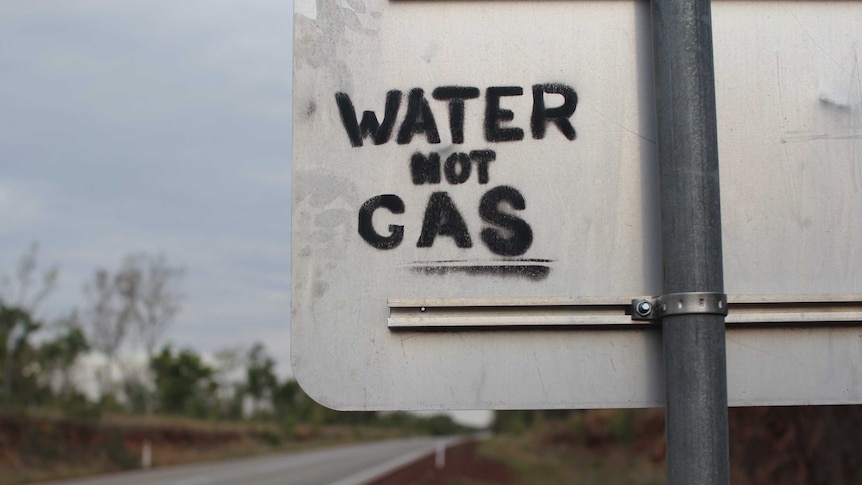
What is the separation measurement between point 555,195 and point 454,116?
26 centimetres

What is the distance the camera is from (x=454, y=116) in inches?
70.4

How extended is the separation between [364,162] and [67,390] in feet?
151

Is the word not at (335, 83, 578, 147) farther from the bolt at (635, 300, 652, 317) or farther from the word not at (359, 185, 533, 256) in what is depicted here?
the bolt at (635, 300, 652, 317)

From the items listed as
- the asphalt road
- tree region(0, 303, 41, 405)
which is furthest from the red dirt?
tree region(0, 303, 41, 405)

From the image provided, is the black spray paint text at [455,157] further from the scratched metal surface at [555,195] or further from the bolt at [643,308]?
the bolt at [643,308]

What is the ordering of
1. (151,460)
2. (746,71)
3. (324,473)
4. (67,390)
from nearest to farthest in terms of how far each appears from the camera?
(746,71) < (324,473) < (151,460) < (67,390)

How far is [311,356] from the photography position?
172cm

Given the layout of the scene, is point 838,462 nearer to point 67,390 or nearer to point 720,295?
point 720,295

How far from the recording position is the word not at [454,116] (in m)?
1.78

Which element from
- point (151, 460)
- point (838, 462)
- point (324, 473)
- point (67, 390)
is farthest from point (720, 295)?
point (67, 390)

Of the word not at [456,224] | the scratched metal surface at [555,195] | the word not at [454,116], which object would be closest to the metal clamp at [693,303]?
the scratched metal surface at [555,195]

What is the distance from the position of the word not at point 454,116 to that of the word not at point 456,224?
120 mm

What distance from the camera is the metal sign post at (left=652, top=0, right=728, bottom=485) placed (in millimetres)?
1522

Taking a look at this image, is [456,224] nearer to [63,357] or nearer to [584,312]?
[584,312]
